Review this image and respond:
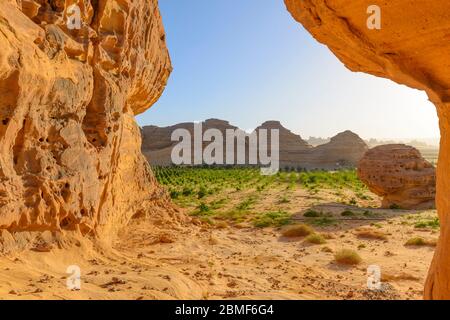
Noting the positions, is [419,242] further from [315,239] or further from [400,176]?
[400,176]

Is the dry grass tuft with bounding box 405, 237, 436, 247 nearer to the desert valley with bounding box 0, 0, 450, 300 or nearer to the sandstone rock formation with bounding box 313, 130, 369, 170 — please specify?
the desert valley with bounding box 0, 0, 450, 300

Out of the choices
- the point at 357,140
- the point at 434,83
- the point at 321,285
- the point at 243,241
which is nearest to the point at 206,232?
the point at 243,241

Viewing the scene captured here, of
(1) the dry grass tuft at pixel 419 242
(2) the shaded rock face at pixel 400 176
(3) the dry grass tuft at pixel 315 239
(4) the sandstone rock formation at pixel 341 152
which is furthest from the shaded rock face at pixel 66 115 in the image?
(4) the sandstone rock formation at pixel 341 152

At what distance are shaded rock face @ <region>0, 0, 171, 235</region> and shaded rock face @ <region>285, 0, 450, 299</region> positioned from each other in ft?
13.4

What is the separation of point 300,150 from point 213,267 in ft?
190

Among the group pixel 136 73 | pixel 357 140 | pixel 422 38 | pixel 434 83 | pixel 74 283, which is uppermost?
pixel 357 140

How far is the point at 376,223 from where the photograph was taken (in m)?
13.9

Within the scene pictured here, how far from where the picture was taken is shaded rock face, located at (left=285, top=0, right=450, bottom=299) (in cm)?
288

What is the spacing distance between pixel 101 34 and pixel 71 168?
3.38 meters

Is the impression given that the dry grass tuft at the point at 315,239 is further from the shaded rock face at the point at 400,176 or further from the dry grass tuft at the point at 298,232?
the shaded rock face at the point at 400,176

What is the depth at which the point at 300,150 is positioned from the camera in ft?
209

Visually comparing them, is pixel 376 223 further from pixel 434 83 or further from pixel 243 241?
pixel 434 83

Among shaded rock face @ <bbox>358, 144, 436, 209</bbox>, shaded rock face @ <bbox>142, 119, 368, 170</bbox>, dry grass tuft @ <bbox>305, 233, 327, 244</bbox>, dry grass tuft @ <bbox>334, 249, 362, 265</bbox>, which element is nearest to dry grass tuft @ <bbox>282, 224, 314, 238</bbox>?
dry grass tuft @ <bbox>305, 233, 327, 244</bbox>

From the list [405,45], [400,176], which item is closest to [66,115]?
[405,45]
